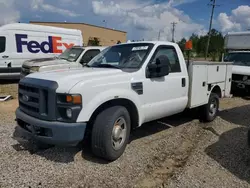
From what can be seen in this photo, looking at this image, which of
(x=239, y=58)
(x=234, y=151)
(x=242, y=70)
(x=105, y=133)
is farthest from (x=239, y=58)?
(x=105, y=133)

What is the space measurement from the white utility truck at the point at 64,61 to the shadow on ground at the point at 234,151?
5581mm

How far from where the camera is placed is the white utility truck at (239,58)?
10.0m

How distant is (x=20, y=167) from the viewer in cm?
375

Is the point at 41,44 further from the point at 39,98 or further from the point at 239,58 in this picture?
the point at 39,98

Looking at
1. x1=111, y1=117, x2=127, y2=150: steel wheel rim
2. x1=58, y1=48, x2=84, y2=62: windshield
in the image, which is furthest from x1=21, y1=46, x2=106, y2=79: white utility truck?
x1=111, y1=117, x2=127, y2=150: steel wheel rim

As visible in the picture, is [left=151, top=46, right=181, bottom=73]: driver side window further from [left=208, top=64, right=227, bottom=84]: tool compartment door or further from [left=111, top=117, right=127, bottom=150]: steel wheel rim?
[left=111, top=117, right=127, bottom=150]: steel wheel rim

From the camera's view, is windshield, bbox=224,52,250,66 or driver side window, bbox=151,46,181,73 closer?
driver side window, bbox=151,46,181,73

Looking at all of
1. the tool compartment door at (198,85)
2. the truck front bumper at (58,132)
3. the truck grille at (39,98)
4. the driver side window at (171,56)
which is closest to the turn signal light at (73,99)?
the truck grille at (39,98)

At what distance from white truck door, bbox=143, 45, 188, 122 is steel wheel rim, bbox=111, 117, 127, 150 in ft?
1.77

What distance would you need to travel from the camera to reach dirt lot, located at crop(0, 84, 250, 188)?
3490 mm

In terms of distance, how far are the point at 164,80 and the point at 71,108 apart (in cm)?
206

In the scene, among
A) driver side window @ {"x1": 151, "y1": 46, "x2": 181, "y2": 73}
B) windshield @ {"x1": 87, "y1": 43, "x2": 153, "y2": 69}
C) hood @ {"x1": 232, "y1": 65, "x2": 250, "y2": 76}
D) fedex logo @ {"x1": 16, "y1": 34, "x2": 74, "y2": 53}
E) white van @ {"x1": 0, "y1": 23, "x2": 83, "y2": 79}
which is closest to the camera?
windshield @ {"x1": 87, "y1": 43, "x2": 153, "y2": 69}

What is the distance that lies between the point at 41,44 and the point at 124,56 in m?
9.51

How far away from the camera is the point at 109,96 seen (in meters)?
3.84
